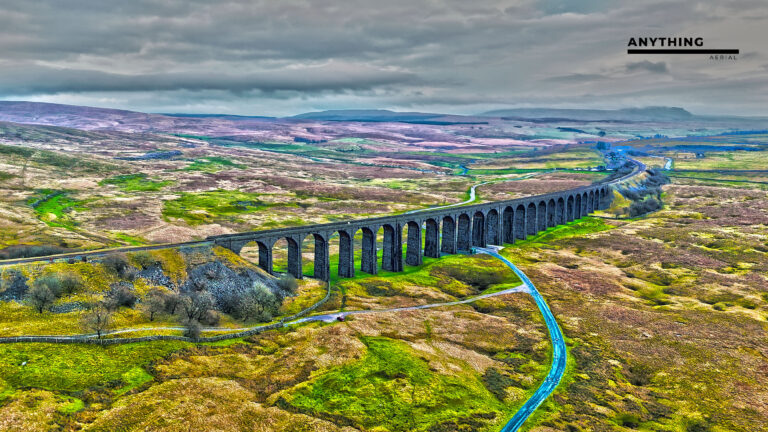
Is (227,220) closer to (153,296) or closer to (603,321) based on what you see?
(153,296)

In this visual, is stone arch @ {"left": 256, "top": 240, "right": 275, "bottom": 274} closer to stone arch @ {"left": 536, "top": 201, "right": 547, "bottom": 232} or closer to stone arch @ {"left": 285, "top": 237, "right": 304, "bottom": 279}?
stone arch @ {"left": 285, "top": 237, "right": 304, "bottom": 279}

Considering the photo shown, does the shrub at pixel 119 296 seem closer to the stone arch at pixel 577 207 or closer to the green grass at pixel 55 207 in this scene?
the green grass at pixel 55 207

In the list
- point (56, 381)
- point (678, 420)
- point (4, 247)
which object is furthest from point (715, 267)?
point (4, 247)

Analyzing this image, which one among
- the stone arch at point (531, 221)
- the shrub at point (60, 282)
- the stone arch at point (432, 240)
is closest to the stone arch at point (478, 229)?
the stone arch at point (432, 240)

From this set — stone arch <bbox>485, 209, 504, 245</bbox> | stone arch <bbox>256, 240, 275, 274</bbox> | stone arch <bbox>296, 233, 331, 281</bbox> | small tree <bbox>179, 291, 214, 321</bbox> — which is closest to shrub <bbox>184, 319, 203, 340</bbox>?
small tree <bbox>179, 291, 214, 321</bbox>

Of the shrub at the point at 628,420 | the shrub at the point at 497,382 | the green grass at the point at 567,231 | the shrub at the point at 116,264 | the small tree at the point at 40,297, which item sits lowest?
the shrub at the point at 628,420

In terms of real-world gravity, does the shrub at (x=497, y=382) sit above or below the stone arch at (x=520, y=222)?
below

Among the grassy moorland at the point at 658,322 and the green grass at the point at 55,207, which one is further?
the green grass at the point at 55,207

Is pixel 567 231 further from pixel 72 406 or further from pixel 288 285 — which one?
pixel 72 406
